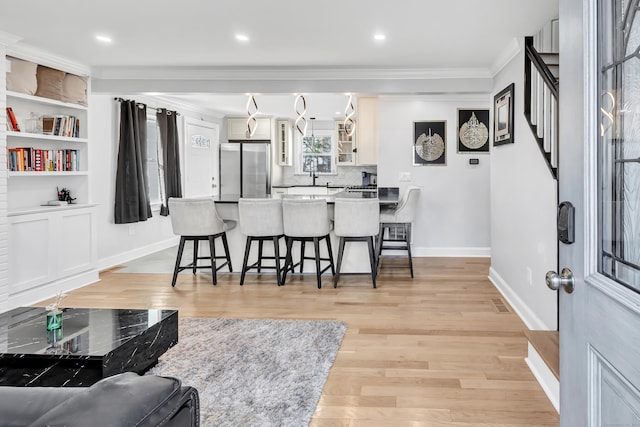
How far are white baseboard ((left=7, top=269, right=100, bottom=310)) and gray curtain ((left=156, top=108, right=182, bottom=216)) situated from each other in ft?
7.07

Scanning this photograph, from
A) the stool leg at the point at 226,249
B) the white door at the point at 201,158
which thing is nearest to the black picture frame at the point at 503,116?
the stool leg at the point at 226,249

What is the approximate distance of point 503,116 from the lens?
4.64m

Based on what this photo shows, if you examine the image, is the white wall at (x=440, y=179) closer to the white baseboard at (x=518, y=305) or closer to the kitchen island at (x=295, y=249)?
the kitchen island at (x=295, y=249)

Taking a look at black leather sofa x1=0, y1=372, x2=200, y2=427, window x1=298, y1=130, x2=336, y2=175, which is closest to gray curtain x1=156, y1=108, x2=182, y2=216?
window x1=298, y1=130, x2=336, y2=175

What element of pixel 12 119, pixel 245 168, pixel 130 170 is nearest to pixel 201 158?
pixel 245 168

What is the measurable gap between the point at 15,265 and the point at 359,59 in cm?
367

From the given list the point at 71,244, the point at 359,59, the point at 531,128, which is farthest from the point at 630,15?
the point at 71,244

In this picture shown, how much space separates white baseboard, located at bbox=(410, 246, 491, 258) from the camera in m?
6.70

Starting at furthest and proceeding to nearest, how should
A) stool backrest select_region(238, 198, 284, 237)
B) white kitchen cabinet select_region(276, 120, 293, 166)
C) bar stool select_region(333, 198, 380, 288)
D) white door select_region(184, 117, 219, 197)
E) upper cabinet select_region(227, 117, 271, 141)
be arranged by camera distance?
white kitchen cabinet select_region(276, 120, 293, 166), upper cabinet select_region(227, 117, 271, 141), white door select_region(184, 117, 219, 197), stool backrest select_region(238, 198, 284, 237), bar stool select_region(333, 198, 380, 288)

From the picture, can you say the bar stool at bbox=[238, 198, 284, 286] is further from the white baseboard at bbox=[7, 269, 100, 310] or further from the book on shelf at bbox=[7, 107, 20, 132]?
the book on shelf at bbox=[7, 107, 20, 132]

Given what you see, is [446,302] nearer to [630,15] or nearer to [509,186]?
[509,186]

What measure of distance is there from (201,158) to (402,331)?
6.00 meters

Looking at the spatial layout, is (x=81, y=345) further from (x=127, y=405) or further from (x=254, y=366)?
(x=127, y=405)

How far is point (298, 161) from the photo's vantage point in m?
10.1
